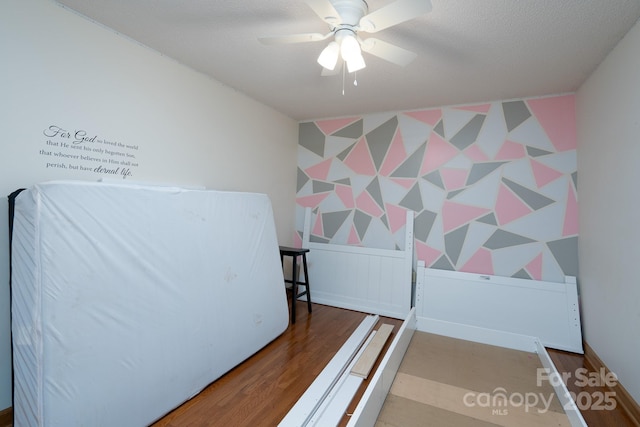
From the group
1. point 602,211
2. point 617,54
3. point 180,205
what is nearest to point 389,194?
point 602,211

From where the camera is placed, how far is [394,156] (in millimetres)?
3602

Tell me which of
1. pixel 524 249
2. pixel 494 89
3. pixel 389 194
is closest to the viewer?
pixel 494 89

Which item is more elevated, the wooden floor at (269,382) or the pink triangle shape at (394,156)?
the pink triangle shape at (394,156)

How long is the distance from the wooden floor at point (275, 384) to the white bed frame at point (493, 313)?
0.20m

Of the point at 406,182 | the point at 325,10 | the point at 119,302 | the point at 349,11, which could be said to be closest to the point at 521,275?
the point at 406,182

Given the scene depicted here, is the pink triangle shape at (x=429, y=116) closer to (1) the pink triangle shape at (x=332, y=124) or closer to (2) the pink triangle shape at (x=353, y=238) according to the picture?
(1) the pink triangle shape at (x=332, y=124)

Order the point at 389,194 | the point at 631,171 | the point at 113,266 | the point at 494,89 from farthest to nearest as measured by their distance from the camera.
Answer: the point at 389,194, the point at 494,89, the point at 631,171, the point at 113,266

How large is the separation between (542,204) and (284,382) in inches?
114

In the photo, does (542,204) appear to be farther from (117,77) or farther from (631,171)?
(117,77)

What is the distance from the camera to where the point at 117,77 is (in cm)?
213

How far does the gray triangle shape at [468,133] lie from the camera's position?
3213 millimetres

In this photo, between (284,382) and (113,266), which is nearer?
(113,266)

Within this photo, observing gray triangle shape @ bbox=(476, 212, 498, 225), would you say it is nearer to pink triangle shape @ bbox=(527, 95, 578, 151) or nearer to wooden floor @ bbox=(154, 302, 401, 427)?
pink triangle shape @ bbox=(527, 95, 578, 151)
